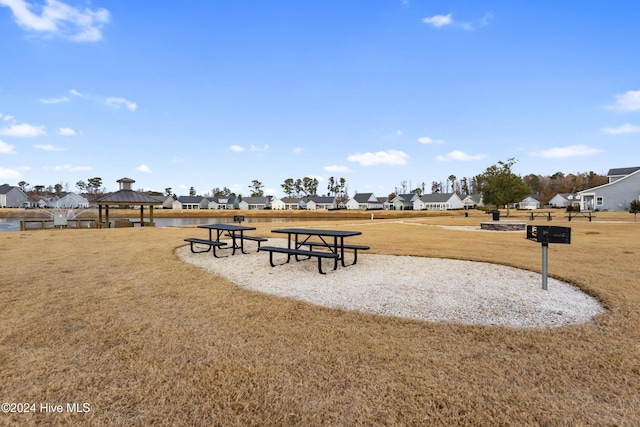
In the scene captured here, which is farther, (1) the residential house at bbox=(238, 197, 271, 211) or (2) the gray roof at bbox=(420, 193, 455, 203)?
(1) the residential house at bbox=(238, 197, 271, 211)

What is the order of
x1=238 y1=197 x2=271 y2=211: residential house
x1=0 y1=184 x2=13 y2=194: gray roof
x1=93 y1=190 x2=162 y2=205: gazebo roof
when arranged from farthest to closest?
1. x1=238 y1=197 x2=271 y2=211: residential house
2. x1=0 y1=184 x2=13 y2=194: gray roof
3. x1=93 y1=190 x2=162 y2=205: gazebo roof

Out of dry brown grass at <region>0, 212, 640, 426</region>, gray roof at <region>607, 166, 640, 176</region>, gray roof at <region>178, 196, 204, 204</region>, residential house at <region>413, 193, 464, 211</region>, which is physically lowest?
dry brown grass at <region>0, 212, 640, 426</region>

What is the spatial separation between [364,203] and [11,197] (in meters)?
88.1

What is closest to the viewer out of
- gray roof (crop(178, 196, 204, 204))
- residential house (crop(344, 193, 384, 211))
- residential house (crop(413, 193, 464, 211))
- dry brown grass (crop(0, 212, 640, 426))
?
dry brown grass (crop(0, 212, 640, 426))

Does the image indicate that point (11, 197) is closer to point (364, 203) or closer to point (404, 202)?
point (364, 203)

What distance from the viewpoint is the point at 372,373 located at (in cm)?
306

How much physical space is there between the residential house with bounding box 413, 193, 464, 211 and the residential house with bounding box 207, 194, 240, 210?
2116 inches

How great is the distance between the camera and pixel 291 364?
3.24 metres

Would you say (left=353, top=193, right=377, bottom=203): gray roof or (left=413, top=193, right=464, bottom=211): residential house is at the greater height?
(left=353, top=193, right=377, bottom=203): gray roof

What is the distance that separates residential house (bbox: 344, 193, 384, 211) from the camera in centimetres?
9475

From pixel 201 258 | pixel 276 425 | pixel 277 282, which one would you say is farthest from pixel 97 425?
pixel 201 258

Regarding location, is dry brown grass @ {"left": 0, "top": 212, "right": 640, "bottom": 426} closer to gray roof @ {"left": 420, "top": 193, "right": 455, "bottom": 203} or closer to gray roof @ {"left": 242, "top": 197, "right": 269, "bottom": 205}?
gray roof @ {"left": 420, "top": 193, "right": 455, "bottom": 203}

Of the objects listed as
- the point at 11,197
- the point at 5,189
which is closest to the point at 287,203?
the point at 11,197

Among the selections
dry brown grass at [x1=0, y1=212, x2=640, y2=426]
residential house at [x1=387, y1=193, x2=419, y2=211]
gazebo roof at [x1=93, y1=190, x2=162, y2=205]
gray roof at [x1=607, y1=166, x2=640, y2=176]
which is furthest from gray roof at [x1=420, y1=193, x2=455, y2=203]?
dry brown grass at [x1=0, y1=212, x2=640, y2=426]
